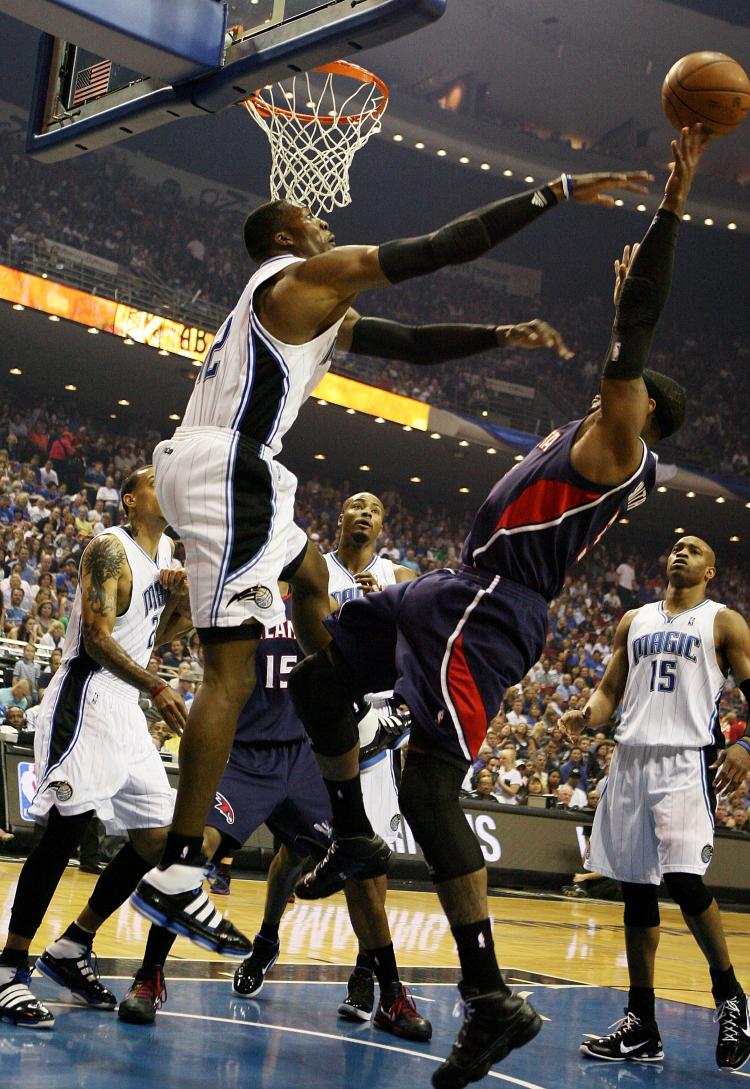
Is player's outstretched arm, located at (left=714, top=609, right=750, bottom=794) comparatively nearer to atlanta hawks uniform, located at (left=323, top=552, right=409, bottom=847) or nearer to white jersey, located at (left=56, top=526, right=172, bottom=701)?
atlanta hawks uniform, located at (left=323, top=552, right=409, bottom=847)

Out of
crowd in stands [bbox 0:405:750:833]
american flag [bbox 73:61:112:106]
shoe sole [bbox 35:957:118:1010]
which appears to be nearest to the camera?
shoe sole [bbox 35:957:118:1010]

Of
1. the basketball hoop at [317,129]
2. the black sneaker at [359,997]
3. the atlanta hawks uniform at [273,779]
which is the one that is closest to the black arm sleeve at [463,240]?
the atlanta hawks uniform at [273,779]

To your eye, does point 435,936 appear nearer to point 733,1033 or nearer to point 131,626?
point 733,1033

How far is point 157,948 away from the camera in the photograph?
4.70 m

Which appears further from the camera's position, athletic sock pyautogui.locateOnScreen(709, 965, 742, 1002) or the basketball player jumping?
athletic sock pyautogui.locateOnScreen(709, 965, 742, 1002)

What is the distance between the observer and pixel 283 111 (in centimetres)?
1256

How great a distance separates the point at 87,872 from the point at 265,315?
24.8 ft

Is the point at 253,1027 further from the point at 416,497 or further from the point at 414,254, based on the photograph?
the point at 416,497

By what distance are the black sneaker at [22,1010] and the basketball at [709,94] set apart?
3.98 metres

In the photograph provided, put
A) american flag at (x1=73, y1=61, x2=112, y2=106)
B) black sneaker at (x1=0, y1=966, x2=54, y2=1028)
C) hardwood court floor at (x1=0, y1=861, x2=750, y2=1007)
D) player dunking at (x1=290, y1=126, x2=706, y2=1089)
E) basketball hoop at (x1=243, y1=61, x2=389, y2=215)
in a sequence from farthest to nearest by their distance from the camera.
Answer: basketball hoop at (x1=243, y1=61, x2=389, y2=215)
hardwood court floor at (x1=0, y1=861, x2=750, y2=1007)
american flag at (x1=73, y1=61, x2=112, y2=106)
black sneaker at (x1=0, y1=966, x2=54, y2=1028)
player dunking at (x1=290, y1=126, x2=706, y2=1089)

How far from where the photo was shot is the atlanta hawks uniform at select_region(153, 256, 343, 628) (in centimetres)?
401

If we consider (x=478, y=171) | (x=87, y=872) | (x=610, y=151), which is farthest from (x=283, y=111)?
(x=610, y=151)

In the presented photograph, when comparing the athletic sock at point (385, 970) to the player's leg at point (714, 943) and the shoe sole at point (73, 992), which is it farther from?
the player's leg at point (714, 943)

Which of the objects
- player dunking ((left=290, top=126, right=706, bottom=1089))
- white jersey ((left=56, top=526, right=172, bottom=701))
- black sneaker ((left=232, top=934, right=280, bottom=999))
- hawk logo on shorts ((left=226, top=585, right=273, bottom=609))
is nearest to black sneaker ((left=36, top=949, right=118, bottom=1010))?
black sneaker ((left=232, top=934, right=280, bottom=999))
